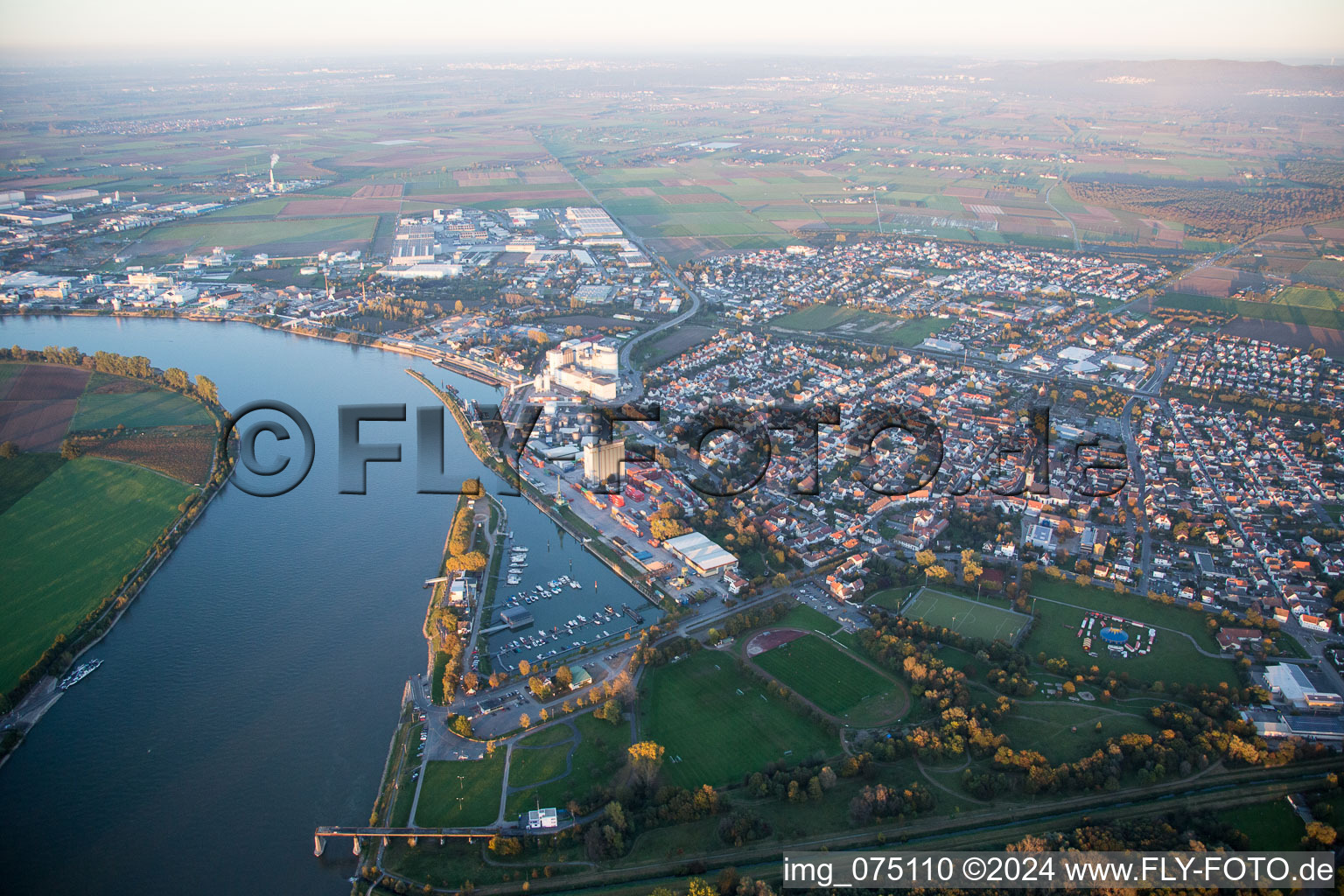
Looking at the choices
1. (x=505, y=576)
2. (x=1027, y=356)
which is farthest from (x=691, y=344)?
(x=505, y=576)

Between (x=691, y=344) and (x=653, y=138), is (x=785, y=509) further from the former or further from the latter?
(x=653, y=138)

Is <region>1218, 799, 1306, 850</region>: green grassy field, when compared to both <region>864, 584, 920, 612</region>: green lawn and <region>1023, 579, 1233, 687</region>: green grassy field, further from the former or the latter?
<region>864, 584, 920, 612</region>: green lawn

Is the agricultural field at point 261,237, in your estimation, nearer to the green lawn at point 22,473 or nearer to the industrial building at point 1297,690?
the green lawn at point 22,473

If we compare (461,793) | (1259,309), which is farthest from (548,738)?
(1259,309)

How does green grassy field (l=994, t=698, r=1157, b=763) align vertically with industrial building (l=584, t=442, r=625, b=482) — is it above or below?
below

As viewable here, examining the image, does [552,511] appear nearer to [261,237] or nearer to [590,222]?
[590,222]

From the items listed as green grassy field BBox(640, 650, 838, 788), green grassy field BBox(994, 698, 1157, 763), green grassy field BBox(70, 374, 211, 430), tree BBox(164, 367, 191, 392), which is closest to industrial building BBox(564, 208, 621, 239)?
tree BBox(164, 367, 191, 392)

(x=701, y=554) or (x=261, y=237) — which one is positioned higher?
(x=261, y=237)
